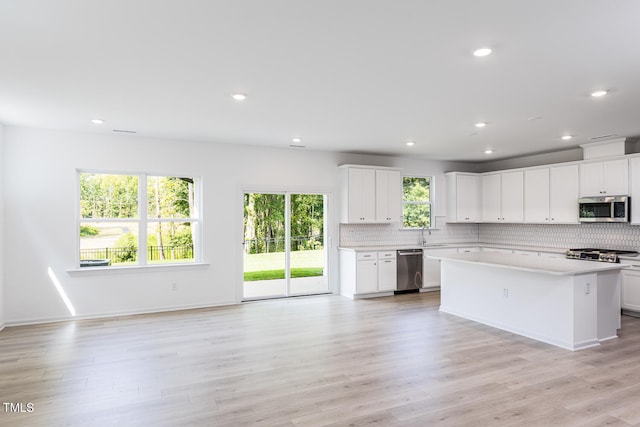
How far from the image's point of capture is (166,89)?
150 inches

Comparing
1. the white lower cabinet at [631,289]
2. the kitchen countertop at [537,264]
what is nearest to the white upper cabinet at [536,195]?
the white lower cabinet at [631,289]

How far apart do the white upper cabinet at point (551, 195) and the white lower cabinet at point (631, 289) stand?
1172 millimetres

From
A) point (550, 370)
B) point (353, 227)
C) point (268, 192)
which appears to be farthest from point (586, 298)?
point (268, 192)

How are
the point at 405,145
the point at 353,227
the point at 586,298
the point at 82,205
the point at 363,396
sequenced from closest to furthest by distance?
the point at 363,396 < the point at 586,298 < the point at 82,205 < the point at 405,145 < the point at 353,227

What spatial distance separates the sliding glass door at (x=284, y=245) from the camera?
697 cm

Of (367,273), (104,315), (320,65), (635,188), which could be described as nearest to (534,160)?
(635,188)

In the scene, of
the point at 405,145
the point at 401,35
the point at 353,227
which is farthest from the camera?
the point at 353,227

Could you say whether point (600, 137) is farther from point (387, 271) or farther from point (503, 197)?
point (387, 271)

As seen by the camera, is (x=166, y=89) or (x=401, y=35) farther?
(x=166, y=89)

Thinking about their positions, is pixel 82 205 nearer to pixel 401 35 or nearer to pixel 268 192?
pixel 268 192

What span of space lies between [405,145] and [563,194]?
2.84 m

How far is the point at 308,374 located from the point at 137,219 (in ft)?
A: 12.8

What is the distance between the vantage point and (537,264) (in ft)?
16.3

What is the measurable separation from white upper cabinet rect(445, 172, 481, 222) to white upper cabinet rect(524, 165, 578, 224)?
3.71 feet
